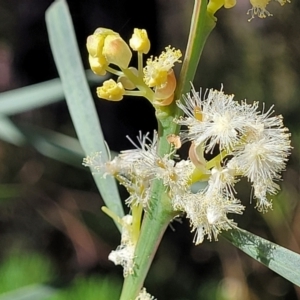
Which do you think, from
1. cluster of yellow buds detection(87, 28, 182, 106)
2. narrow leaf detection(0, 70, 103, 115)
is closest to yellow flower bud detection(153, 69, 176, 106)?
cluster of yellow buds detection(87, 28, 182, 106)

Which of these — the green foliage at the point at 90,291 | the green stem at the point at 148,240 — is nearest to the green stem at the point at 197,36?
the green stem at the point at 148,240

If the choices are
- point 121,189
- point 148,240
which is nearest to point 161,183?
point 148,240

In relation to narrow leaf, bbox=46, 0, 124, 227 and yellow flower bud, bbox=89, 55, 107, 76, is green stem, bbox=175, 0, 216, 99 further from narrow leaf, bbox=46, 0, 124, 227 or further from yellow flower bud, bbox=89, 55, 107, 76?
narrow leaf, bbox=46, 0, 124, 227

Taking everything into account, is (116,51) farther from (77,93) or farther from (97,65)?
(77,93)

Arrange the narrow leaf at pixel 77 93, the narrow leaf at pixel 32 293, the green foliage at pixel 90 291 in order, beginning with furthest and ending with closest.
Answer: the green foliage at pixel 90 291 < the narrow leaf at pixel 32 293 < the narrow leaf at pixel 77 93

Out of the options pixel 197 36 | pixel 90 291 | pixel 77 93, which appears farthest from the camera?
pixel 90 291

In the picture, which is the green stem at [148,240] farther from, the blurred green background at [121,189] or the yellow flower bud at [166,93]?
the blurred green background at [121,189]
